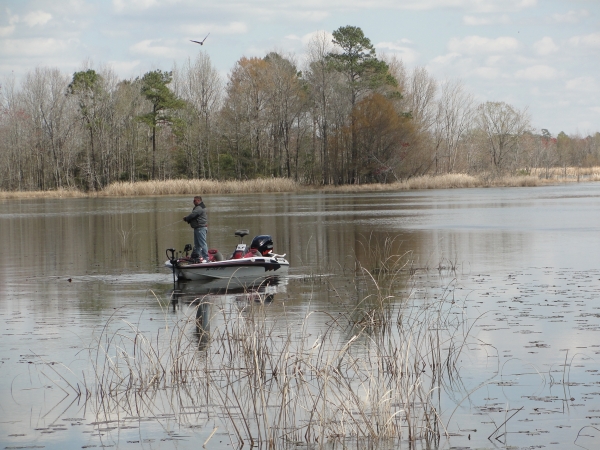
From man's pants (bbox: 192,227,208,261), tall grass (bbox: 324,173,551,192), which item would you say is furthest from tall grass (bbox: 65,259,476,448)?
tall grass (bbox: 324,173,551,192)

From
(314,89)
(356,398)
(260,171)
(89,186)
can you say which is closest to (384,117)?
(314,89)

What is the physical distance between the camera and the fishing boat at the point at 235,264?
18.4 meters

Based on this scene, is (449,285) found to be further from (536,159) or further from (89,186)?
(536,159)

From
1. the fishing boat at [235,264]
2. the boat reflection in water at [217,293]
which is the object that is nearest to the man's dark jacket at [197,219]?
the fishing boat at [235,264]

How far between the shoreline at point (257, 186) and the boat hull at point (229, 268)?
186 feet

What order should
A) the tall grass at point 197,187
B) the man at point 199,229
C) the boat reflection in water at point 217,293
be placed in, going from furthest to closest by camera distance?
the tall grass at point 197,187 < the man at point 199,229 < the boat reflection in water at point 217,293

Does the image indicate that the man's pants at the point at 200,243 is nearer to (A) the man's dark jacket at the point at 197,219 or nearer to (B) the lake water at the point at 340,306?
(A) the man's dark jacket at the point at 197,219

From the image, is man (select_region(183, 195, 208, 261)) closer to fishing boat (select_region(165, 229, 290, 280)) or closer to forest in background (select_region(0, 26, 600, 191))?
fishing boat (select_region(165, 229, 290, 280))

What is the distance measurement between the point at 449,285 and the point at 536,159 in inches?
3575

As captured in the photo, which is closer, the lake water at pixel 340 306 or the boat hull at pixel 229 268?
the lake water at pixel 340 306

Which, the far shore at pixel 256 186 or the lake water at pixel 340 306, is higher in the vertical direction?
the far shore at pixel 256 186

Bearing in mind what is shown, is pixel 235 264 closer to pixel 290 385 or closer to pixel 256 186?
pixel 290 385

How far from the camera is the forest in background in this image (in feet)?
267

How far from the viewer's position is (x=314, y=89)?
85.0 m
